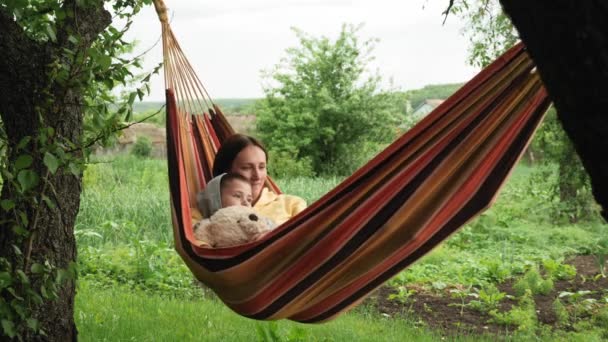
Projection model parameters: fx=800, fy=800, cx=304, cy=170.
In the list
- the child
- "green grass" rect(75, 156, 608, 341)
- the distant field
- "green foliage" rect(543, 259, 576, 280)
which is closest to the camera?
the child

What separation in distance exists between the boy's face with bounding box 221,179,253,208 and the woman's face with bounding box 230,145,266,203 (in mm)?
77

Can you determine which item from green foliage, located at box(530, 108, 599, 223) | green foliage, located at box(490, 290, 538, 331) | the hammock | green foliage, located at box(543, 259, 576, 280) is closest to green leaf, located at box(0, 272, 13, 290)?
the hammock

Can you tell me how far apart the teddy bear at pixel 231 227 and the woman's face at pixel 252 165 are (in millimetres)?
241

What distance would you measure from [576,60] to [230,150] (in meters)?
1.73

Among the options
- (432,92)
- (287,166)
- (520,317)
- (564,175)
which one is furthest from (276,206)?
(432,92)

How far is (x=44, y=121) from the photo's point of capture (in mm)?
2094

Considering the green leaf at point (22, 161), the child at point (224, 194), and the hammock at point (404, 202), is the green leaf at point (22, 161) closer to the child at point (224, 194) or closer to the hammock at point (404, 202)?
the hammock at point (404, 202)

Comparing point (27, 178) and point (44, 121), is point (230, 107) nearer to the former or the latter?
point (44, 121)

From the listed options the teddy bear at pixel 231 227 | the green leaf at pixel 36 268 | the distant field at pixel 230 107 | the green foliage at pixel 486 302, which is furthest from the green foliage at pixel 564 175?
the distant field at pixel 230 107

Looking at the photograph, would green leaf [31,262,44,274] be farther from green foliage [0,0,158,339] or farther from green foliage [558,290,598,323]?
green foliage [558,290,598,323]

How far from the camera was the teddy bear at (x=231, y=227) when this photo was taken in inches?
91.9

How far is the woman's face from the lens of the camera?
8.54ft

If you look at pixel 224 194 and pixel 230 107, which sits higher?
pixel 224 194

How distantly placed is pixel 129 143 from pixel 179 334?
9.89 metres
